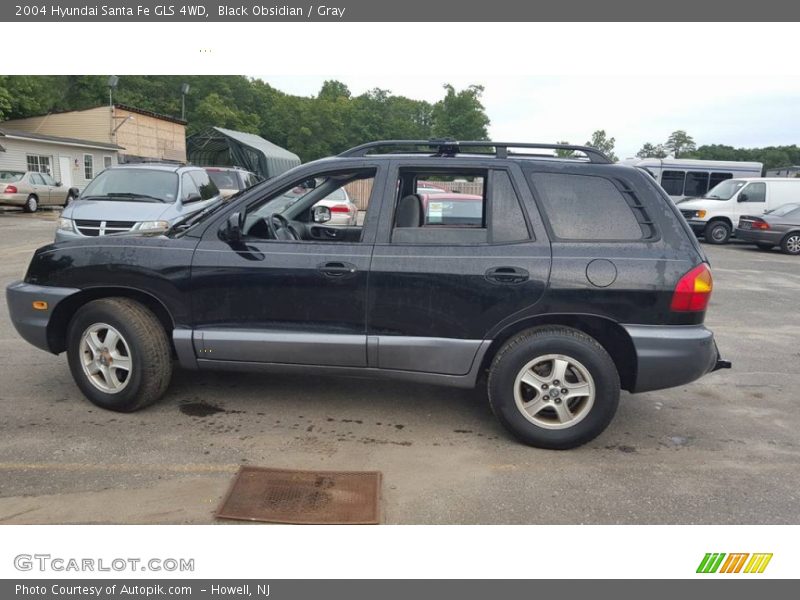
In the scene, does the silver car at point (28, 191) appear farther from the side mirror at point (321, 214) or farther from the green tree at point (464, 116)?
the green tree at point (464, 116)

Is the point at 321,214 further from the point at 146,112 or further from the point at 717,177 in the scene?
the point at 146,112

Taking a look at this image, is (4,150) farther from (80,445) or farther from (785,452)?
(785,452)

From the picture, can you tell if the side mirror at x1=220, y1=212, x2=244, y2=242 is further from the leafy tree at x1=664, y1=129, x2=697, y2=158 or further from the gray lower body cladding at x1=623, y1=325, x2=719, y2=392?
the leafy tree at x1=664, y1=129, x2=697, y2=158

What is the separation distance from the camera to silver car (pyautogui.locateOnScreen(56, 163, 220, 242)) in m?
8.59

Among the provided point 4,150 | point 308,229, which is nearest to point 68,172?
point 4,150

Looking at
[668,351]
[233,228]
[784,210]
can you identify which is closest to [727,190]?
[784,210]

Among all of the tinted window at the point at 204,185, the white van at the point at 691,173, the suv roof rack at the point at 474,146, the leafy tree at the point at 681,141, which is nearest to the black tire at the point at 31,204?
the tinted window at the point at 204,185

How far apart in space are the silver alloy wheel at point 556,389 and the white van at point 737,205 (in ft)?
54.0

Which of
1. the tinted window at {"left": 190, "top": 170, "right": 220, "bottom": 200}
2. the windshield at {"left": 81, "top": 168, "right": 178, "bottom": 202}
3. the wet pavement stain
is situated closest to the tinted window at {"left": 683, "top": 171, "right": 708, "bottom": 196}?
the tinted window at {"left": 190, "top": 170, "right": 220, "bottom": 200}

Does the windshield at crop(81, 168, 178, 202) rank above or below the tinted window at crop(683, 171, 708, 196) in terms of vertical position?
below

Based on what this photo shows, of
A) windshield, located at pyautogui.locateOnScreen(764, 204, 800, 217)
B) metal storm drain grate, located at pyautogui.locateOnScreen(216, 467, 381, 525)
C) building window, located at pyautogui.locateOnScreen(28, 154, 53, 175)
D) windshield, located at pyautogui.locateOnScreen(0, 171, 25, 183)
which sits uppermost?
building window, located at pyautogui.locateOnScreen(28, 154, 53, 175)

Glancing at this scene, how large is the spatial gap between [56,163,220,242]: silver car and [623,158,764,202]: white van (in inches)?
679

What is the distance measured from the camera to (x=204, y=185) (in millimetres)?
10836

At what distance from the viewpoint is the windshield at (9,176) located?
21.1 m
